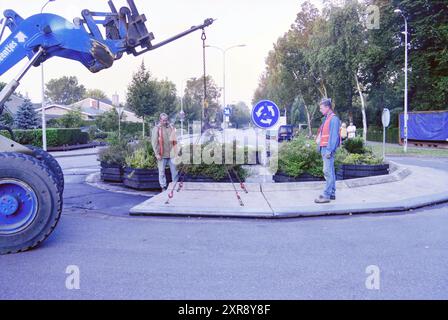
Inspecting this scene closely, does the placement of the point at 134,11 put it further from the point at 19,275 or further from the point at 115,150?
the point at 115,150

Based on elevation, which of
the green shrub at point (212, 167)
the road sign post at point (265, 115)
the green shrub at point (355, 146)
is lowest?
the green shrub at point (212, 167)

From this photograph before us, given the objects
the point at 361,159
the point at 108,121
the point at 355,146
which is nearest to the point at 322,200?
the point at 361,159

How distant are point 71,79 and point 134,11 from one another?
136 metres

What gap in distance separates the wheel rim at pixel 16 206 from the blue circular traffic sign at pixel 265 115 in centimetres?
558

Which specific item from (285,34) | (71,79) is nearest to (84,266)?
(285,34)

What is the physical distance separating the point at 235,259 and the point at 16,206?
2861mm

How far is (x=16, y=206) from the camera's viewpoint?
195 inches

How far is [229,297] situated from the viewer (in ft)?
11.8

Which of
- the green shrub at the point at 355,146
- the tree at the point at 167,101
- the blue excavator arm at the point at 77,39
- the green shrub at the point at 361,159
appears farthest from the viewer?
the tree at the point at 167,101

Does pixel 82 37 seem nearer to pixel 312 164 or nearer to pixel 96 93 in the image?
pixel 312 164

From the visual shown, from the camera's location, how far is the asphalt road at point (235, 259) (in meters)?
3.75

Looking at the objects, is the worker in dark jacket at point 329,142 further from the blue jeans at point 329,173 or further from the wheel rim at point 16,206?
the wheel rim at point 16,206

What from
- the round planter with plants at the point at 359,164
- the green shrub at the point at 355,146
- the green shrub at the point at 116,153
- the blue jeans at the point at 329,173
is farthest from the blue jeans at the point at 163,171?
the green shrub at the point at 355,146
